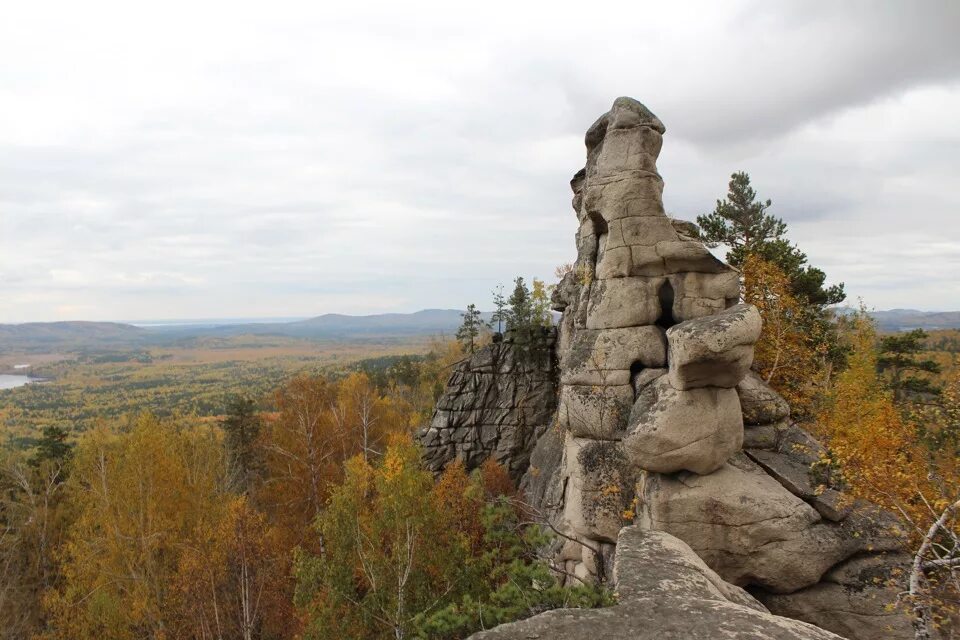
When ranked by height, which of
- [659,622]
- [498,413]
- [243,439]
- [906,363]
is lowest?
[243,439]

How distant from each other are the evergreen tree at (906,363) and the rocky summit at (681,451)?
1999 cm

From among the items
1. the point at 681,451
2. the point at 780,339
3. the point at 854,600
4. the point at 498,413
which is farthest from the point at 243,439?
the point at 854,600

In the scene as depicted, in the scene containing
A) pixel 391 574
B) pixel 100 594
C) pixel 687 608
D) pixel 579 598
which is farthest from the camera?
pixel 100 594

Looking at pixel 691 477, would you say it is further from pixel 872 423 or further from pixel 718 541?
pixel 872 423

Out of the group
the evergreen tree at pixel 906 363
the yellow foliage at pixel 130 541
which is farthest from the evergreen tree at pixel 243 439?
the evergreen tree at pixel 906 363

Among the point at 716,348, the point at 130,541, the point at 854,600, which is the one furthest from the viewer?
the point at 130,541

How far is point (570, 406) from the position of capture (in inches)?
717

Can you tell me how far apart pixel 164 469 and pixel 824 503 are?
31285 mm

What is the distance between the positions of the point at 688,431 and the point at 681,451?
615 millimetres


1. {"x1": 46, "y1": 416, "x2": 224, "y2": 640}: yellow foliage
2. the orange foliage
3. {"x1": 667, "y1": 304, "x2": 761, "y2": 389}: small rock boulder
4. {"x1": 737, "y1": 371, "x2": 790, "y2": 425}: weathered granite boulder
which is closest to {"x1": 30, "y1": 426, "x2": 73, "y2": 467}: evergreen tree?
{"x1": 46, "y1": 416, "x2": 224, "y2": 640}: yellow foliage

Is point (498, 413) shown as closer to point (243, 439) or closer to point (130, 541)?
point (243, 439)

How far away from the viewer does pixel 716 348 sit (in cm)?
1324

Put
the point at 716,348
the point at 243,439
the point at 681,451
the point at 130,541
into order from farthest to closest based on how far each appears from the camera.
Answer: the point at 243,439
the point at 130,541
the point at 681,451
the point at 716,348

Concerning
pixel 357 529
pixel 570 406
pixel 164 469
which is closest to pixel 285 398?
pixel 164 469
